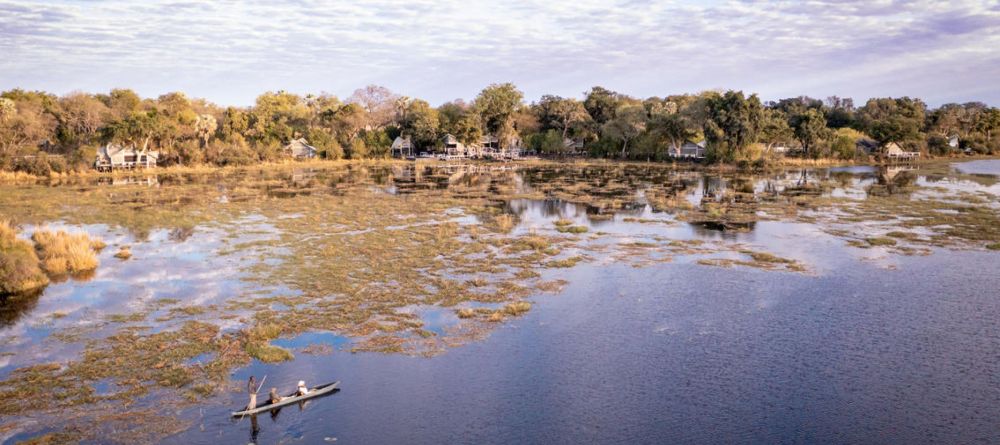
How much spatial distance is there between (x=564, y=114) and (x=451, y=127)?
74.3 feet

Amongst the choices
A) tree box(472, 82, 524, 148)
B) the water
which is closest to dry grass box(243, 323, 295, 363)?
the water

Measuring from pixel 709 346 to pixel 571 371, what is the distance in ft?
16.2

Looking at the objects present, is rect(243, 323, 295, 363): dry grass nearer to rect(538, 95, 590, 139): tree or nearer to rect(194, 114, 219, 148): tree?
rect(194, 114, 219, 148): tree

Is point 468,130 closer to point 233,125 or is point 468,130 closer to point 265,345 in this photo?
point 233,125

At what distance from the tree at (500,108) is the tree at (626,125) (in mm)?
22272

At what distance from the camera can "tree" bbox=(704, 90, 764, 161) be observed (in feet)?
315

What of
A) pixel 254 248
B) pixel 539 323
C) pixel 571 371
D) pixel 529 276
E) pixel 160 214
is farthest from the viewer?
pixel 160 214

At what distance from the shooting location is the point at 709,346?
20656 mm

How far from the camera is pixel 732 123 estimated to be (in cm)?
9669

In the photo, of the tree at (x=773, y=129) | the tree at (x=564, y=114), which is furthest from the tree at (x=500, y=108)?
the tree at (x=773, y=129)

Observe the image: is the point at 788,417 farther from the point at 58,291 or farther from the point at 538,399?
the point at 58,291

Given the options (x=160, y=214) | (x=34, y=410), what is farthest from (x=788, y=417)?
(x=160, y=214)

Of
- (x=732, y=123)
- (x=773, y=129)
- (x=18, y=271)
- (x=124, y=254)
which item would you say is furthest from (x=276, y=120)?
(x=18, y=271)

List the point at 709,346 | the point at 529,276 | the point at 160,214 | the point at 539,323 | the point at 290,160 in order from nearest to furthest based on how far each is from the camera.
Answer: the point at 709,346 < the point at 539,323 < the point at 529,276 < the point at 160,214 < the point at 290,160
